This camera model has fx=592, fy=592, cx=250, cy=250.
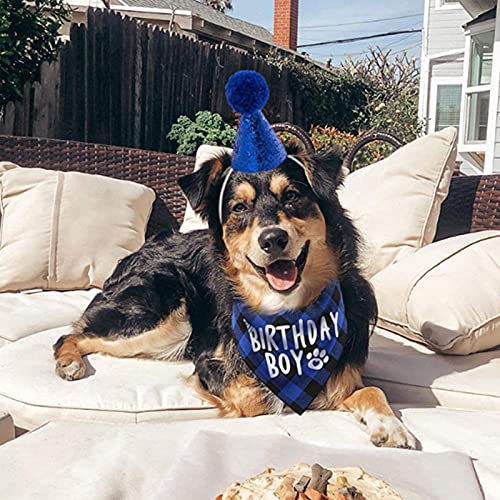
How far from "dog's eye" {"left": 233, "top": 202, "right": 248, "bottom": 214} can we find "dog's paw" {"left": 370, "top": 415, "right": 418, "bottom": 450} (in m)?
0.78

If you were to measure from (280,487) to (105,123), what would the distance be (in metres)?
5.98

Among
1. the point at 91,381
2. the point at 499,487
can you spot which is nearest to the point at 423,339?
the point at 499,487

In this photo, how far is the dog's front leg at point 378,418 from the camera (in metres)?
1.56

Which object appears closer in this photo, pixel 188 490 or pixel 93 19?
pixel 188 490

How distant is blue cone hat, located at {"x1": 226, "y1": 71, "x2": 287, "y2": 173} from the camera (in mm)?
1776

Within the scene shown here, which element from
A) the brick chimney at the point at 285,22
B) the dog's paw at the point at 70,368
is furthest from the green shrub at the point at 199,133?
the brick chimney at the point at 285,22

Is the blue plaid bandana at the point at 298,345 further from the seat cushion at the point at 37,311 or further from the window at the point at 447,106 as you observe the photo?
the window at the point at 447,106

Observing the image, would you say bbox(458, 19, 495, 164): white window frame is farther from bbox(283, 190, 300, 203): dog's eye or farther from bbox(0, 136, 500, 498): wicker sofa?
bbox(283, 190, 300, 203): dog's eye

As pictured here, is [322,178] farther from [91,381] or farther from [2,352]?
[2,352]

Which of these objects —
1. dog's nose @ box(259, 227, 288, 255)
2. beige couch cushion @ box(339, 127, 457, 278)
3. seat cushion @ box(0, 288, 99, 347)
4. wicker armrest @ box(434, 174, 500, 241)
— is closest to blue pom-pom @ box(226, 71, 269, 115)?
dog's nose @ box(259, 227, 288, 255)

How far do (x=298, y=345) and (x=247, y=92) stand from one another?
81 centimetres

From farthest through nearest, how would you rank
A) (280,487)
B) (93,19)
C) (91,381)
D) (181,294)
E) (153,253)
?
(93,19), (153,253), (181,294), (91,381), (280,487)

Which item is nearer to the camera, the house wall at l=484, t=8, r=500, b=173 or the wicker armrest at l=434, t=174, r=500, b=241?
the wicker armrest at l=434, t=174, r=500, b=241

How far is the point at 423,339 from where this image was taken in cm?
216
